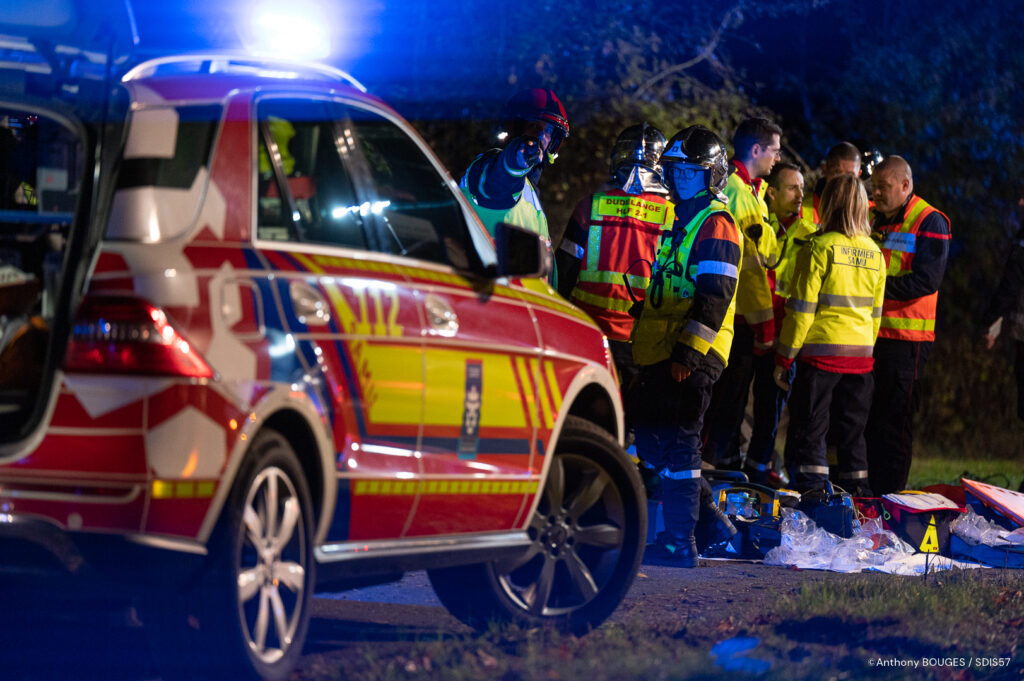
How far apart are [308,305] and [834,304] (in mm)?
5254

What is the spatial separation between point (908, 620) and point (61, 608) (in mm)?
3599

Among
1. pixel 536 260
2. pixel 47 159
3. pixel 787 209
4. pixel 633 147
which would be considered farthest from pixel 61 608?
pixel 787 209

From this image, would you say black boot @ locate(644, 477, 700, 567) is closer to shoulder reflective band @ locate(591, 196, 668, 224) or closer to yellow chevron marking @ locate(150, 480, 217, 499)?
shoulder reflective band @ locate(591, 196, 668, 224)

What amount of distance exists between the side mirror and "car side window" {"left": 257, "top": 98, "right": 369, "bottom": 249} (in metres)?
0.59

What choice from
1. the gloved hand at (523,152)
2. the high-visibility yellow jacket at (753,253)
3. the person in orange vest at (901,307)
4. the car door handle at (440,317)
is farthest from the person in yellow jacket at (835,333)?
the car door handle at (440,317)

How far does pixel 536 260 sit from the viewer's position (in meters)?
5.77

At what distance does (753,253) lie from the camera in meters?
9.73

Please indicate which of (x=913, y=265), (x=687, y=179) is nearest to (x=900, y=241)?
(x=913, y=265)

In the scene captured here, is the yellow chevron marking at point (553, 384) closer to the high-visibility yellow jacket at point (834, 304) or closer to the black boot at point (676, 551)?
the black boot at point (676, 551)

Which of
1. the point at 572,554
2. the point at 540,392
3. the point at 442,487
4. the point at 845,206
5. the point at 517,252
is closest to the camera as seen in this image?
the point at 442,487

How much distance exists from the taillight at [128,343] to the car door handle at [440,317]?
115 centimetres

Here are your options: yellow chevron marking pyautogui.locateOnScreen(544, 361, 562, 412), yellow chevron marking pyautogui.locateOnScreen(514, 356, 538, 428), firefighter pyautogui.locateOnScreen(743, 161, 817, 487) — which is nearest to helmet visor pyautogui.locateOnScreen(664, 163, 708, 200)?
firefighter pyautogui.locateOnScreen(743, 161, 817, 487)

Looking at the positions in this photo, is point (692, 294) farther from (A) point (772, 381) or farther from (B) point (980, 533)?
(A) point (772, 381)

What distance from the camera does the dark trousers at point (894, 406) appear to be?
10.4 m
